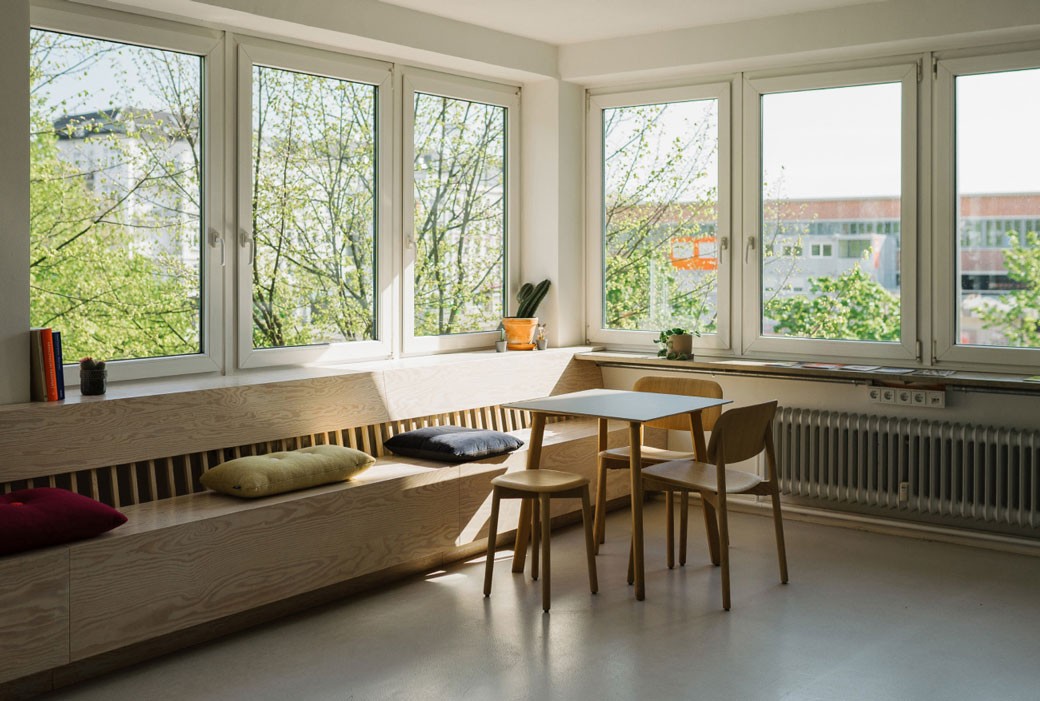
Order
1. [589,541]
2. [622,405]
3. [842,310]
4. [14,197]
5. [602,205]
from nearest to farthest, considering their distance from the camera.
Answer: [14,197], [589,541], [622,405], [842,310], [602,205]

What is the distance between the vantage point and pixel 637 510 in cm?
430

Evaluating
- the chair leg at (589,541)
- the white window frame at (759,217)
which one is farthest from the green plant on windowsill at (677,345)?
the chair leg at (589,541)

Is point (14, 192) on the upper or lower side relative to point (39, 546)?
upper

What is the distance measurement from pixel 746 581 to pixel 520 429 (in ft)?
5.72

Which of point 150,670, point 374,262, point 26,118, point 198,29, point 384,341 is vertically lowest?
point 150,670

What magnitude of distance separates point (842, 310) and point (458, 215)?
2.25 m

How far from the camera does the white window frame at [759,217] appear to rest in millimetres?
5273

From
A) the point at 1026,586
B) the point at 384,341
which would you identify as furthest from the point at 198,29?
the point at 1026,586

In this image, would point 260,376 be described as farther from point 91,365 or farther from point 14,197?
point 14,197

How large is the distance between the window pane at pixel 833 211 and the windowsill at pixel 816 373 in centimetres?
33

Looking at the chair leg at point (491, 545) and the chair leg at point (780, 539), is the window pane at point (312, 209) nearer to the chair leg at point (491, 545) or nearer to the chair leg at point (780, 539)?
the chair leg at point (491, 545)

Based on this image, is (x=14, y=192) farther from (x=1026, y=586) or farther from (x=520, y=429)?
(x=1026, y=586)

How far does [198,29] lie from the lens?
4598 millimetres

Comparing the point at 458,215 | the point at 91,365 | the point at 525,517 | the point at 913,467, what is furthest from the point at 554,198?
the point at 91,365
